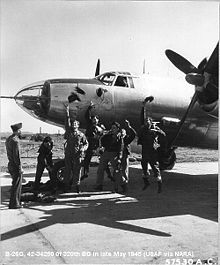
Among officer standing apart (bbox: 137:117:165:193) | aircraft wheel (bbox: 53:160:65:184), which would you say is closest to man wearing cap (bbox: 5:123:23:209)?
aircraft wheel (bbox: 53:160:65:184)

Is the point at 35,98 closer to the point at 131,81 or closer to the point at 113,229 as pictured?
the point at 131,81

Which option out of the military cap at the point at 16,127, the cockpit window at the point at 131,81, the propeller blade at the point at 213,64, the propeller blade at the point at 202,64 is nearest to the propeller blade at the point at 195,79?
the propeller blade at the point at 213,64

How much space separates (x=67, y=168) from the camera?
953 centimetres

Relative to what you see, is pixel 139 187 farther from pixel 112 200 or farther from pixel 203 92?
pixel 203 92

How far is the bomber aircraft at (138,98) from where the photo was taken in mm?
9891

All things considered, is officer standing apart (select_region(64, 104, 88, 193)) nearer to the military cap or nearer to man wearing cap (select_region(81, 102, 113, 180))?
man wearing cap (select_region(81, 102, 113, 180))

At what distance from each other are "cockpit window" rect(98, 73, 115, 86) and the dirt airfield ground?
377 cm

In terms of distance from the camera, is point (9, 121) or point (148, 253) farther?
point (9, 121)

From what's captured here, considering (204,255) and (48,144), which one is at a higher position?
(48,144)

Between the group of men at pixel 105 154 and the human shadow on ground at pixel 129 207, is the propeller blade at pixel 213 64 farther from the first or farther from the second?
the human shadow on ground at pixel 129 207

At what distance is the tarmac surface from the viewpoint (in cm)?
502

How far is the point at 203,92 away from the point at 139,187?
357 cm

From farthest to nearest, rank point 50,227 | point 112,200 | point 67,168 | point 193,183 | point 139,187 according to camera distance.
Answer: point 193,183, point 139,187, point 67,168, point 112,200, point 50,227

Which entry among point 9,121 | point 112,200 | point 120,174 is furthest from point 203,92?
point 9,121
